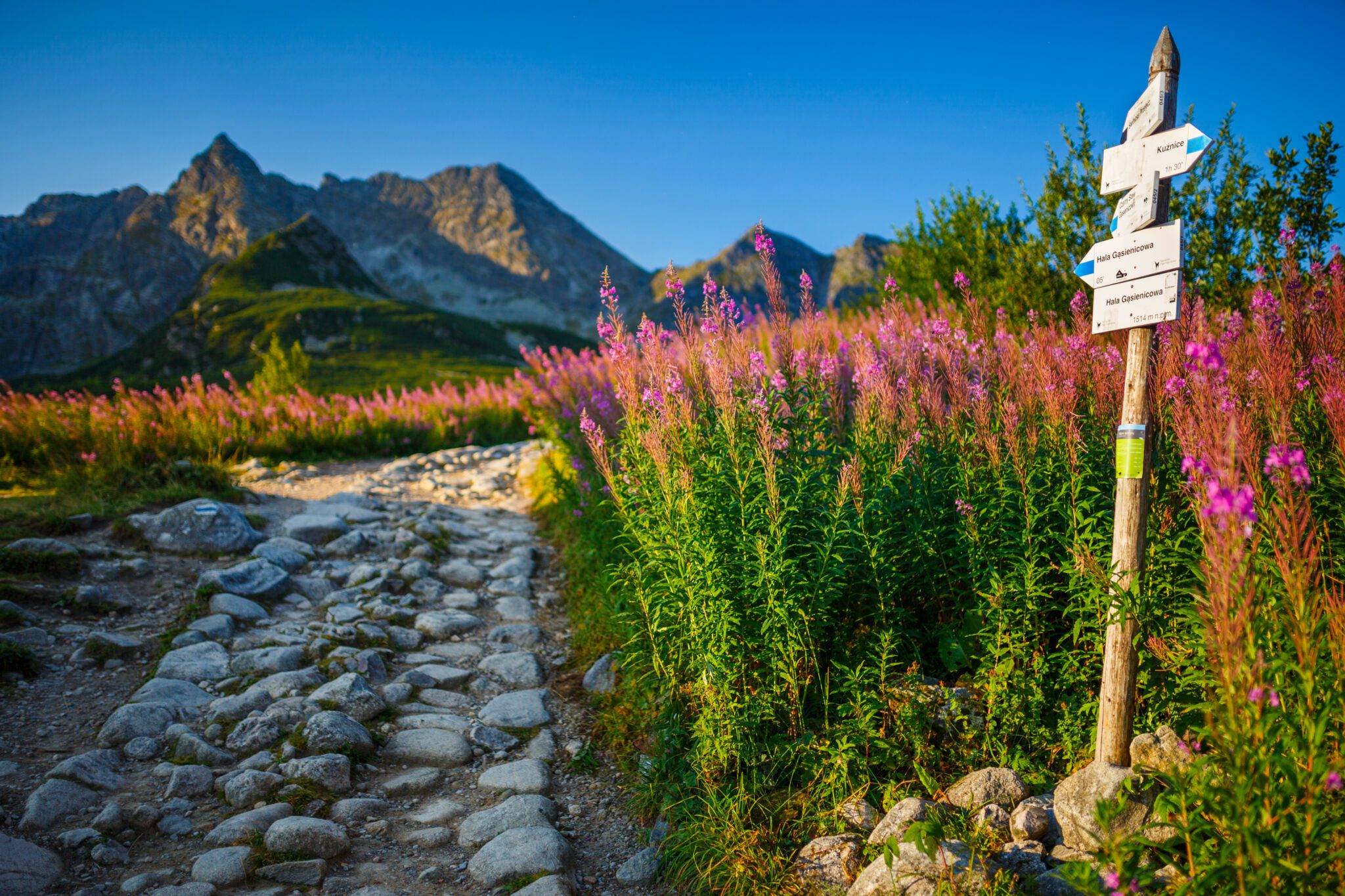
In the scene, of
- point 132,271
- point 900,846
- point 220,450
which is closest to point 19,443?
point 220,450

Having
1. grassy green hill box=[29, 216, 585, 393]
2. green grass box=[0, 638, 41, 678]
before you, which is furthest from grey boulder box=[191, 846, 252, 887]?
grassy green hill box=[29, 216, 585, 393]

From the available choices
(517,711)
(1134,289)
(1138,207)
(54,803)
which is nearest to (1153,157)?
(1138,207)

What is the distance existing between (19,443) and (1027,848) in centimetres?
1298

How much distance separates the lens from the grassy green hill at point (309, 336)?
211 ft

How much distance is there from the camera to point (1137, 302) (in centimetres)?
280

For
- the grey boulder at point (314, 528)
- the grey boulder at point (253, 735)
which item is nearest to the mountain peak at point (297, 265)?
the grey boulder at point (314, 528)

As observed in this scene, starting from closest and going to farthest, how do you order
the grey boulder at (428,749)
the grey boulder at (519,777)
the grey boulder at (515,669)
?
the grey boulder at (519,777)
the grey boulder at (428,749)
the grey boulder at (515,669)

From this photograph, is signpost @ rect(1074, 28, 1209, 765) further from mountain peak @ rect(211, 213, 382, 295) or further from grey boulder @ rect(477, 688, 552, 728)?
mountain peak @ rect(211, 213, 382, 295)

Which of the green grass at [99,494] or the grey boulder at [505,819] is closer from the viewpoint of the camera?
the grey boulder at [505,819]

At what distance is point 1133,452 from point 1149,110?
138 cm

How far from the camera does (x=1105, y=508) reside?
11.4 ft

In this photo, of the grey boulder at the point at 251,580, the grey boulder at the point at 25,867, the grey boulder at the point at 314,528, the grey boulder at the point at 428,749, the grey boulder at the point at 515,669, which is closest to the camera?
the grey boulder at the point at 25,867

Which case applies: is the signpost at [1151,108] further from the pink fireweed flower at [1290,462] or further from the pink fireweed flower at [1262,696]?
the pink fireweed flower at [1262,696]

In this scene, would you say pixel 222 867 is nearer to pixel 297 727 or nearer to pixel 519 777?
pixel 297 727
